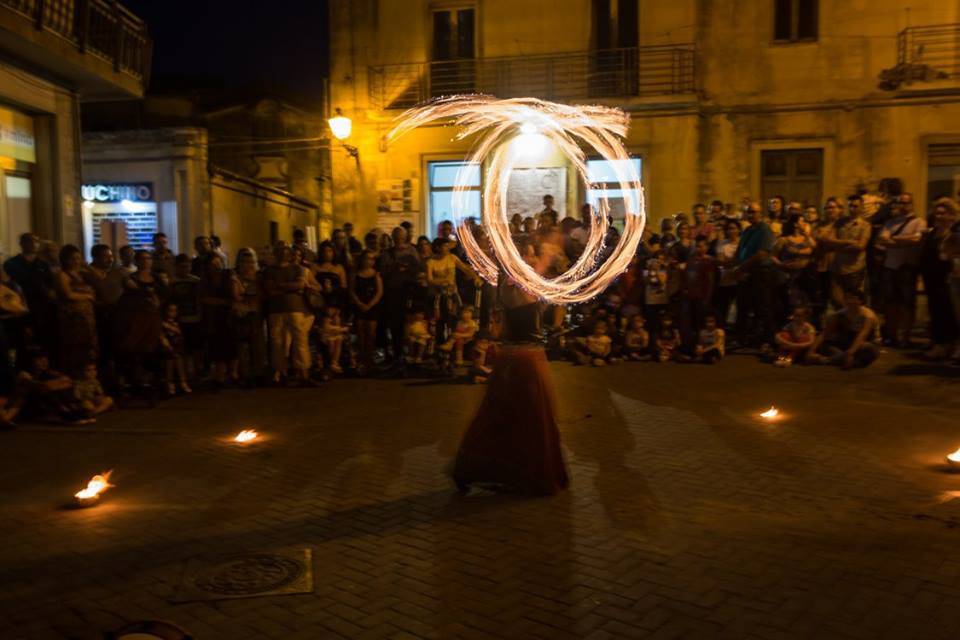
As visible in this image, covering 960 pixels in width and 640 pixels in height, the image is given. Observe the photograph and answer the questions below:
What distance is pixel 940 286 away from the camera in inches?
470

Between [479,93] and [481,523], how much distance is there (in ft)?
53.0

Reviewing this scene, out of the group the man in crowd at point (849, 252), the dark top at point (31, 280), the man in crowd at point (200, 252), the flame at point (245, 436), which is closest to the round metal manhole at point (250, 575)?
the flame at point (245, 436)

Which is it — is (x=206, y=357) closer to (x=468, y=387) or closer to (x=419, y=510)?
(x=468, y=387)

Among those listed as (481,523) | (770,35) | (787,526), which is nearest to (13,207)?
(481,523)

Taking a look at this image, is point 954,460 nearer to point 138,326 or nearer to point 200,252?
point 138,326

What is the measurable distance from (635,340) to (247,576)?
29.9ft

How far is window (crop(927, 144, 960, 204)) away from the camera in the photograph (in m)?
18.1

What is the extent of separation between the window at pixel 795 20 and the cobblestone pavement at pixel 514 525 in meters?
Result: 11.5

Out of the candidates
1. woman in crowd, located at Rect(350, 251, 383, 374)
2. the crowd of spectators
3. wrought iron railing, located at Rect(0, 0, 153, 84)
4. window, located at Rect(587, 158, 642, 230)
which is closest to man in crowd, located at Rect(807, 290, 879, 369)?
the crowd of spectators

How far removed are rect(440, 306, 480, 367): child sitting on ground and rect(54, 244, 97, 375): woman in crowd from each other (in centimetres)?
496

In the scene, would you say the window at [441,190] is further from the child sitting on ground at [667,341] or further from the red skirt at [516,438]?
the red skirt at [516,438]

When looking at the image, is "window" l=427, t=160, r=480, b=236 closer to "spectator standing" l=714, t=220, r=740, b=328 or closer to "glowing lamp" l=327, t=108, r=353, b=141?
"glowing lamp" l=327, t=108, r=353, b=141

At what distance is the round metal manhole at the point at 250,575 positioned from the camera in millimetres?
4828

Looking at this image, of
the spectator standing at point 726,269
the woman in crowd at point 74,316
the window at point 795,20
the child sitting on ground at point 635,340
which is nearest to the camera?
the woman in crowd at point 74,316
